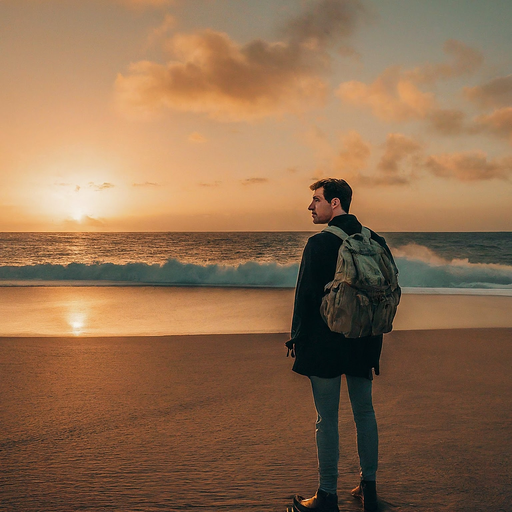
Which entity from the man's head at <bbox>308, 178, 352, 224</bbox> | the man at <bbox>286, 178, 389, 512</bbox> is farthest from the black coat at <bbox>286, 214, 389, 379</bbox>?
the man's head at <bbox>308, 178, 352, 224</bbox>

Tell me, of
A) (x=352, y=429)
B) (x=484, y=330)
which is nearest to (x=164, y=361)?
(x=352, y=429)

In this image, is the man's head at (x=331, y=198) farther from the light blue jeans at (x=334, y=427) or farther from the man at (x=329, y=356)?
the light blue jeans at (x=334, y=427)

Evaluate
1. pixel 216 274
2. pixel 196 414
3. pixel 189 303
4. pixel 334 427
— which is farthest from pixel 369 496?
pixel 216 274

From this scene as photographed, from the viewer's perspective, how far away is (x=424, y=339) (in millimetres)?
7324

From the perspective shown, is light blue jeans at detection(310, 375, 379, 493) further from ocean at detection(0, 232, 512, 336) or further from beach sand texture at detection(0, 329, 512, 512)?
ocean at detection(0, 232, 512, 336)

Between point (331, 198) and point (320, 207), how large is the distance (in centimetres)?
8

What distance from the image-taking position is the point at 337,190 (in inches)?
109

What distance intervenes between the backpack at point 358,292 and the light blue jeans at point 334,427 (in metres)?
0.32

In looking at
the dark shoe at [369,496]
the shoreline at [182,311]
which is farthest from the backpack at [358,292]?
the shoreline at [182,311]

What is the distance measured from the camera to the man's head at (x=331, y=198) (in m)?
2.78

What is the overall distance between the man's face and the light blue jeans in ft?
2.81

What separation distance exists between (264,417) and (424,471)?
55.9 inches

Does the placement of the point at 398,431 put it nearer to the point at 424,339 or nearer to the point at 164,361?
the point at 164,361

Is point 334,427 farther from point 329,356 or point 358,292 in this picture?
point 358,292
